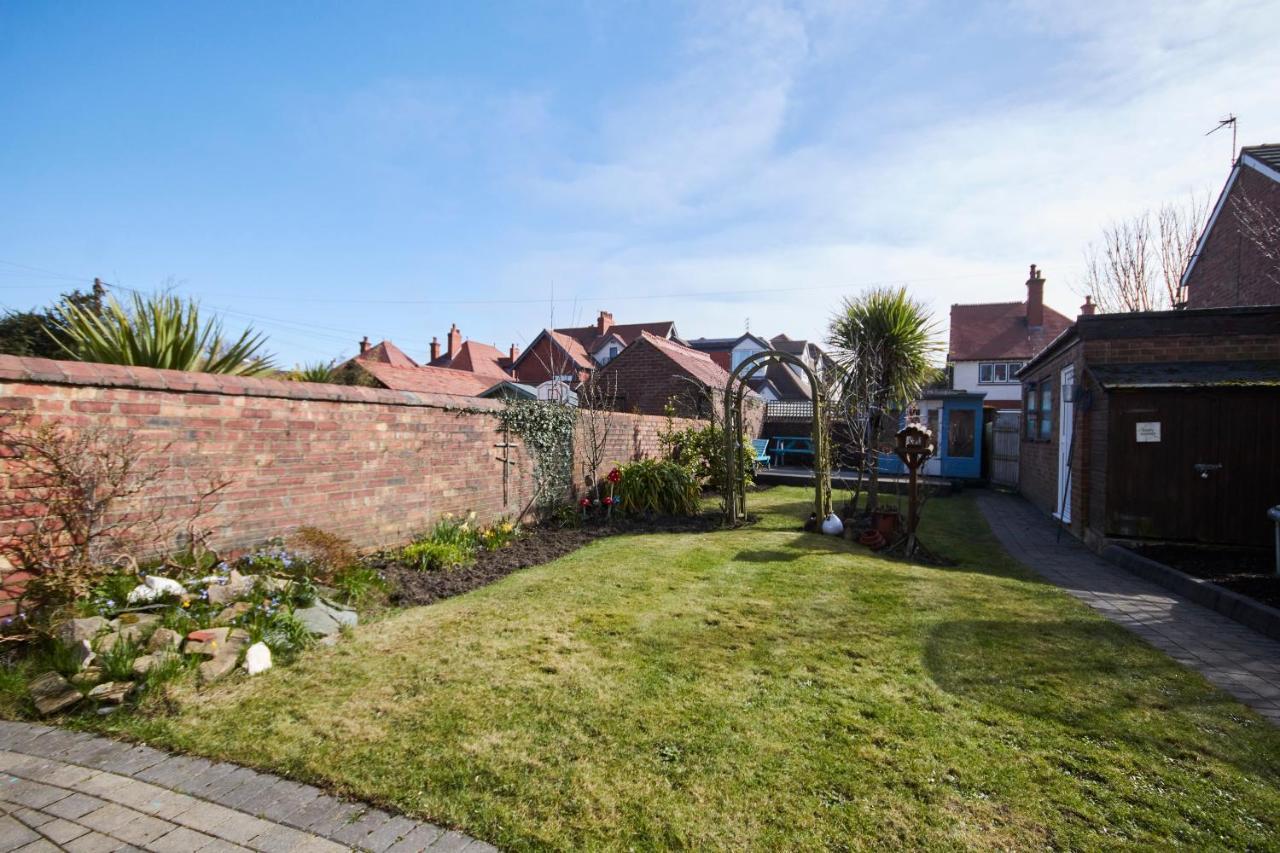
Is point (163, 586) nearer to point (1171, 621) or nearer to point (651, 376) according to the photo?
point (1171, 621)

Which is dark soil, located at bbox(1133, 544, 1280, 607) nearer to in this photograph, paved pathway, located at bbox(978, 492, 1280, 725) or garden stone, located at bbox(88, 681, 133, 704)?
paved pathway, located at bbox(978, 492, 1280, 725)

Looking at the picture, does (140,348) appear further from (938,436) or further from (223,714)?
(938,436)

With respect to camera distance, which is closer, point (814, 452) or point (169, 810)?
point (169, 810)

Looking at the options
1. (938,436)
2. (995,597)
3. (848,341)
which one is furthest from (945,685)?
(938,436)

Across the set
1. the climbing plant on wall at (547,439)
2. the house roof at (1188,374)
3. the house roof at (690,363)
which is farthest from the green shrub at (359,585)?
the house roof at (690,363)

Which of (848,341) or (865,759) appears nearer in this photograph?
(865,759)

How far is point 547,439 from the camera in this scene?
332 inches

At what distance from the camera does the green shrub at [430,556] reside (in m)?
5.82

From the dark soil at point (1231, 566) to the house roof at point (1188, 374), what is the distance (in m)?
1.90

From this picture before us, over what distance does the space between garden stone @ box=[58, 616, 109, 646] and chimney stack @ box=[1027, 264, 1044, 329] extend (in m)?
39.8

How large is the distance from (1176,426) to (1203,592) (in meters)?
2.62

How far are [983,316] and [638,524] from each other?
114ft

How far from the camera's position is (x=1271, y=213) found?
35.9 ft

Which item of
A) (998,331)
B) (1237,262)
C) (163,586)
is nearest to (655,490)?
(163,586)
